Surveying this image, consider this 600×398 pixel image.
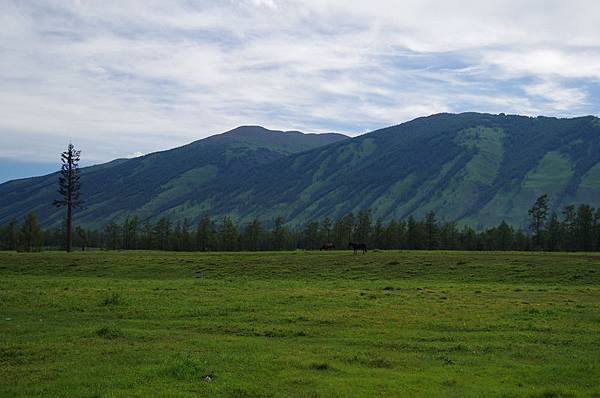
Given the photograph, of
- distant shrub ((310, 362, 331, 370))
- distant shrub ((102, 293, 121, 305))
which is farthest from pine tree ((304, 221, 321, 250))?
distant shrub ((310, 362, 331, 370))

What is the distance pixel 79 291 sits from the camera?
40594mm

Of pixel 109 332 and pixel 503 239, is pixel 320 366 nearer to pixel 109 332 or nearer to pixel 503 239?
pixel 109 332

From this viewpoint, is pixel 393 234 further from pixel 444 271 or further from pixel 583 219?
pixel 444 271

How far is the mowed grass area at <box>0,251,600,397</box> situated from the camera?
17.3m

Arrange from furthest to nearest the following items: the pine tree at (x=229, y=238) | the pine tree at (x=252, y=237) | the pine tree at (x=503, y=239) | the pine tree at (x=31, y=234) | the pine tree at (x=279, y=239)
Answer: the pine tree at (x=279, y=239) → the pine tree at (x=252, y=237) → the pine tree at (x=229, y=238) → the pine tree at (x=503, y=239) → the pine tree at (x=31, y=234)

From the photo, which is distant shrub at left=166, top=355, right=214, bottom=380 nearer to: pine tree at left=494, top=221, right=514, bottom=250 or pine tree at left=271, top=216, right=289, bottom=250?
pine tree at left=494, top=221, right=514, bottom=250

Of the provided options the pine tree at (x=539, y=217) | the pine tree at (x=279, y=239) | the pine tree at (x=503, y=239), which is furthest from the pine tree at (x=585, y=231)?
the pine tree at (x=279, y=239)

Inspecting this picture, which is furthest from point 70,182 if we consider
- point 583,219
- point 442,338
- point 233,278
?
point 583,219

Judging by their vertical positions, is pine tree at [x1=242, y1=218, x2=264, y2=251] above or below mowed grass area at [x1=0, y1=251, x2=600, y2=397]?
above

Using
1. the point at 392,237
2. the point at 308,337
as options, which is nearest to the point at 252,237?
the point at 392,237

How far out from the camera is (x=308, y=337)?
25.2 m

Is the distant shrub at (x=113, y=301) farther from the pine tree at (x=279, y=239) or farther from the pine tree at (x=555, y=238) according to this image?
the pine tree at (x=279, y=239)

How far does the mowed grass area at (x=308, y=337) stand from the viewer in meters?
17.3

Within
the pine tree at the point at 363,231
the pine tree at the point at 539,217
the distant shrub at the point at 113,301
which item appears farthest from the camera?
the pine tree at the point at 363,231
